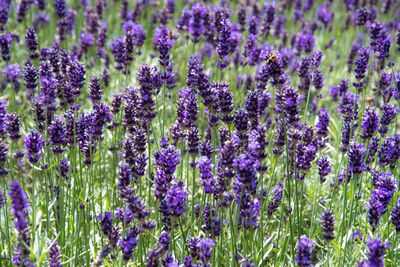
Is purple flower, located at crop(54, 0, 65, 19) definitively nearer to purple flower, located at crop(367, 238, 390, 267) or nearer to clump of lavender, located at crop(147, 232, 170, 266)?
clump of lavender, located at crop(147, 232, 170, 266)

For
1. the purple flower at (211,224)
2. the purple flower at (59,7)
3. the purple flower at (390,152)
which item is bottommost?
the purple flower at (211,224)

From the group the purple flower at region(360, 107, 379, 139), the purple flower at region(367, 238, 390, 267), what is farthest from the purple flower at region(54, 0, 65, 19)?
the purple flower at region(367, 238, 390, 267)

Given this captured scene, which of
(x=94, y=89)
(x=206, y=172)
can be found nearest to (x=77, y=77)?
(x=94, y=89)

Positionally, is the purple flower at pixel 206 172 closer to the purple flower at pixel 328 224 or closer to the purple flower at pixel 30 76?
the purple flower at pixel 328 224

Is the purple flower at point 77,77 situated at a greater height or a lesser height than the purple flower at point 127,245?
greater

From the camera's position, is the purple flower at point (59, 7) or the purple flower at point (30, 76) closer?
the purple flower at point (30, 76)

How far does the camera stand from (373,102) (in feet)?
18.6

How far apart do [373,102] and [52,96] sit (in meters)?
4.11

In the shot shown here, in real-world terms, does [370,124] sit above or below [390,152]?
above

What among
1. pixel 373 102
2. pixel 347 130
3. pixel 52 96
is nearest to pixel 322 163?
pixel 347 130

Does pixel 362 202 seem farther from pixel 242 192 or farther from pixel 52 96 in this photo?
pixel 52 96

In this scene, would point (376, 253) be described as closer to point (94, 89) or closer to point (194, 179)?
point (194, 179)

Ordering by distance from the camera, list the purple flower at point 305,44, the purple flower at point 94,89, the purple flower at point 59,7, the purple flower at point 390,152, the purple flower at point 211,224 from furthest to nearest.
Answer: the purple flower at point 305,44
the purple flower at point 59,7
the purple flower at point 94,89
the purple flower at point 390,152
the purple flower at point 211,224

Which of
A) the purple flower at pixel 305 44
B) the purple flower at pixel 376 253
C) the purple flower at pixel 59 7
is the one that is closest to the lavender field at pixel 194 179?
the purple flower at pixel 376 253
